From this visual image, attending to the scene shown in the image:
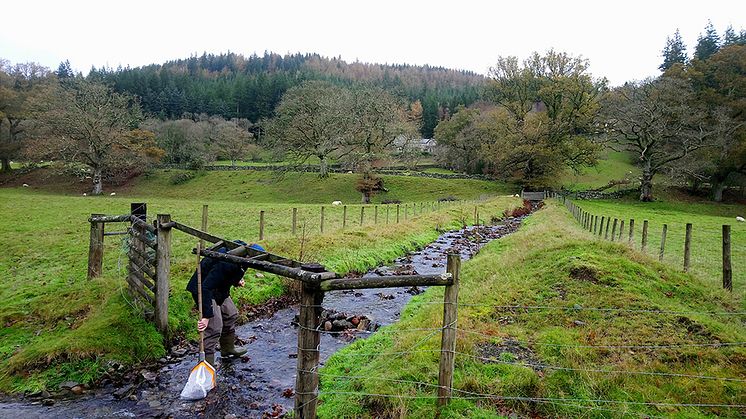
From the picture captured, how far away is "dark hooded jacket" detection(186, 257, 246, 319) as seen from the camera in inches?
300

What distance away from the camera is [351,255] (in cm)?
1744

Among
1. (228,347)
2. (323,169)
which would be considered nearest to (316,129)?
(323,169)

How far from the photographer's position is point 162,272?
9.09 m

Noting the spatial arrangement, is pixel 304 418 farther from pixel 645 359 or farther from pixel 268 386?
pixel 645 359

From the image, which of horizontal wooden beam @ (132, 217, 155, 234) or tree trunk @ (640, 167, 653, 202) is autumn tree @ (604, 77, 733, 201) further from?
horizontal wooden beam @ (132, 217, 155, 234)

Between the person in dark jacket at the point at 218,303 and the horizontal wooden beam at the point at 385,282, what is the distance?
240 centimetres

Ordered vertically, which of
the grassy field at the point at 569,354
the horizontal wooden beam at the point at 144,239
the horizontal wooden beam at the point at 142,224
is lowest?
the grassy field at the point at 569,354

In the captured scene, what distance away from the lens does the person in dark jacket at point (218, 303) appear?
762 cm

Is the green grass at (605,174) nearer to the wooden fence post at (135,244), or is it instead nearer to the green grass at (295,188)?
the green grass at (295,188)

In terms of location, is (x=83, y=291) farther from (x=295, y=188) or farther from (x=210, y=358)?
(x=295, y=188)

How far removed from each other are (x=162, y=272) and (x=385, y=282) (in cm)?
593

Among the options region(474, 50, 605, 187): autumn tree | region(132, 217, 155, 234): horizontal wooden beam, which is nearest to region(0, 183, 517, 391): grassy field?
region(132, 217, 155, 234): horizontal wooden beam

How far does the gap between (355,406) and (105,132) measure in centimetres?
6355

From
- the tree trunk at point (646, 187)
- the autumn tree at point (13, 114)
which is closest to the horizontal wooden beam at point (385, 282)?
the tree trunk at point (646, 187)
